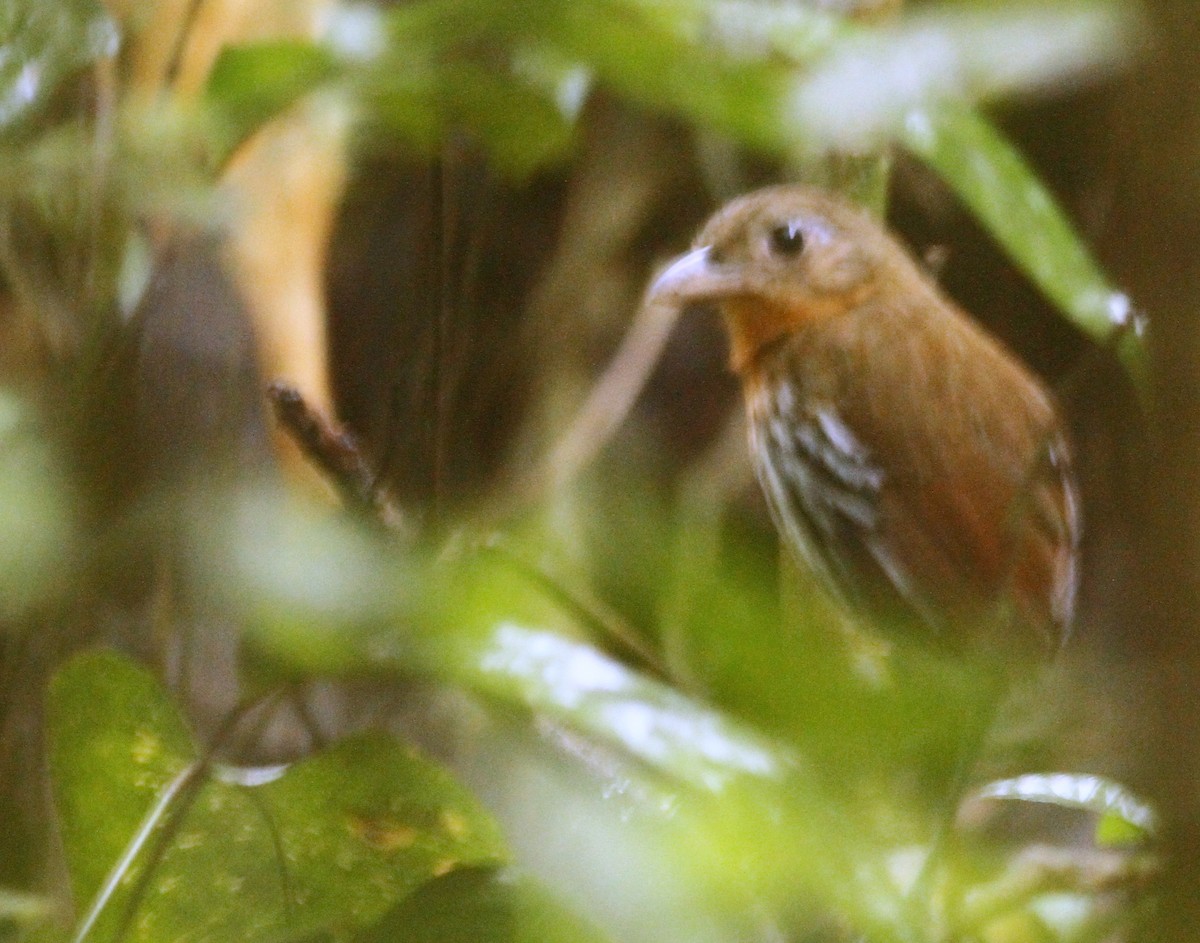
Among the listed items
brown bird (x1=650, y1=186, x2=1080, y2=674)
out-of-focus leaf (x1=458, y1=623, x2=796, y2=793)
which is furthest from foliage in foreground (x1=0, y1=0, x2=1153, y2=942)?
brown bird (x1=650, y1=186, x2=1080, y2=674)

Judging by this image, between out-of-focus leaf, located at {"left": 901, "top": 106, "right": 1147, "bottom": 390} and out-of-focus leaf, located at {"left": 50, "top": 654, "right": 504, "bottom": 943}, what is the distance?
1.96 ft

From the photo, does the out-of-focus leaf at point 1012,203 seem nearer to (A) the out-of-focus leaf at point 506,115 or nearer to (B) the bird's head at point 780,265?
(A) the out-of-focus leaf at point 506,115

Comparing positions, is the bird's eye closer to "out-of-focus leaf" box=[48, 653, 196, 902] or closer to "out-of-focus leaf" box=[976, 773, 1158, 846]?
"out-of-focus leaf" box=[976, 773, 1158, 846]

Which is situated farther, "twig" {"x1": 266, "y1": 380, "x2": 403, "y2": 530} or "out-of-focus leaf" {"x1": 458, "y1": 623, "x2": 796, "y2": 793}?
"twig" {"x1": 266, "y1": 380, "x2": 403, "y2": 530}

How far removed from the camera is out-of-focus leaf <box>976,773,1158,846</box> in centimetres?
104

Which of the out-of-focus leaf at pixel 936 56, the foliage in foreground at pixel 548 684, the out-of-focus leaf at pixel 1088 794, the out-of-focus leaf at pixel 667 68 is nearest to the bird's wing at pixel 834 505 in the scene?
the foliage in foreground at pixel 548 684

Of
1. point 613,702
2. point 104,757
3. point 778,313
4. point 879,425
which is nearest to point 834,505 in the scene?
point 879,425

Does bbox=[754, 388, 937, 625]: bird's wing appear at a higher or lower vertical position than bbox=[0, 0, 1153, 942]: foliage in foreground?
lower

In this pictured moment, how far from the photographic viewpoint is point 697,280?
203cm

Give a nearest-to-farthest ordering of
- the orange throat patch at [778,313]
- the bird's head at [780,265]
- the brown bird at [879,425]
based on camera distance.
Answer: the brown bird at [879,425], the bird's head at [780,265], the orange throat patch at [778,313]

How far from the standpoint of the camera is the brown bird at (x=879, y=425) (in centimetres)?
Result: 183

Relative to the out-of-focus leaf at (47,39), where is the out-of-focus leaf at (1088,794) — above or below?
below

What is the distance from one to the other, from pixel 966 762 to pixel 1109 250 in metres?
0.83

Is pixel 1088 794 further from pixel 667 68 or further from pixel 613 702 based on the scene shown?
pixel 667 68
